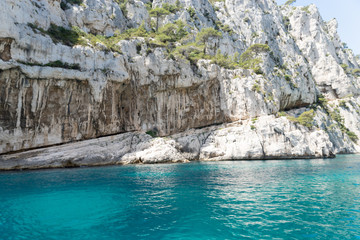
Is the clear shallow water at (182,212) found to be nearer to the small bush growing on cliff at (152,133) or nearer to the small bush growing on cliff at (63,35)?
the small bush growing on cliff at (63,35)

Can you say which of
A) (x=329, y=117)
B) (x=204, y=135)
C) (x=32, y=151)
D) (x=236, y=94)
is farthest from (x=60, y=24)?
(x=329, y=117)

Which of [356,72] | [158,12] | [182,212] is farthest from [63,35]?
[356,72]

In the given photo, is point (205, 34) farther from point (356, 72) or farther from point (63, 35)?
point (356, 72)

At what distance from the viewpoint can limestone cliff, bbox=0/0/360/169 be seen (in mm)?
25953

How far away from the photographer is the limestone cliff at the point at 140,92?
25953mm

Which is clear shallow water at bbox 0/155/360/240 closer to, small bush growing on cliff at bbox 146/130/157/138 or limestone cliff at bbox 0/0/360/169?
limestone cliff at bbox 0/0/360/169

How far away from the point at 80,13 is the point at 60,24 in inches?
302

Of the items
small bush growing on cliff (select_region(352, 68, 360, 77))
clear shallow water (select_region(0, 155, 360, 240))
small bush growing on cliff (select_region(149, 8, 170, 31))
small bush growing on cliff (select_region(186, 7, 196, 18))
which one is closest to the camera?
clear shallow water (select_region(0, 155, 360, 240))

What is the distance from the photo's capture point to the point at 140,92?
36.5 m

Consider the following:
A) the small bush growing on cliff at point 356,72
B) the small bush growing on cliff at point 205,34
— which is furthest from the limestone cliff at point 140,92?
the small bush growing on cliff at point 356,72

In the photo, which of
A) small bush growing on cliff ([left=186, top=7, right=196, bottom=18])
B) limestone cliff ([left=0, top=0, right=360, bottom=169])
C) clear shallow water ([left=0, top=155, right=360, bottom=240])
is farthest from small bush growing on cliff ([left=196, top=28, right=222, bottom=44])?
clear shallow water ([left=0, top=155, right=360, bottom=240])

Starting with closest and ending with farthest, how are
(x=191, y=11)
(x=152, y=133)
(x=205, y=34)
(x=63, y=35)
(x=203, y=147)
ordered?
1. (x=63, y=35)
2. (x=203, y=147)
3. (x=152, y=133)
4. (x=205, y=34)
5. (x=191, y=11)

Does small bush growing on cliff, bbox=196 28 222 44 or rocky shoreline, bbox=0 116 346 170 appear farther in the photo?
small bush growing on cliff, bbox=196 28 222 44

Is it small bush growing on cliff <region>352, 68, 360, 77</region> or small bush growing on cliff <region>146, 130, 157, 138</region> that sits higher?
small bush growing on cliff <region>352, 68, 360, 77</region>
